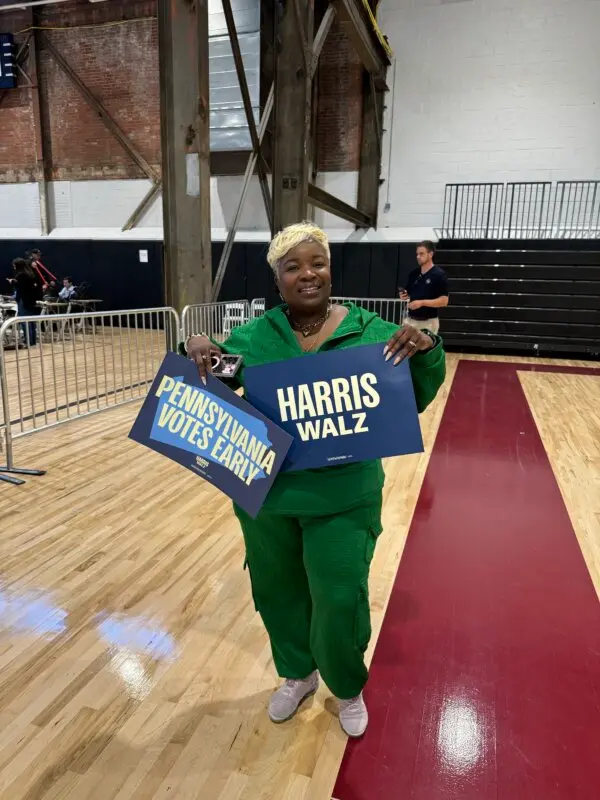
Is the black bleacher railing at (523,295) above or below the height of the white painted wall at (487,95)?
below

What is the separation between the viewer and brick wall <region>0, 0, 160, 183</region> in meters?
11.1

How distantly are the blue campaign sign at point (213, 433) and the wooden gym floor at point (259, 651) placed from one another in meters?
0.82

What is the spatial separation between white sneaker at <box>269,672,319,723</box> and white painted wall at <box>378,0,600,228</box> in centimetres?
992

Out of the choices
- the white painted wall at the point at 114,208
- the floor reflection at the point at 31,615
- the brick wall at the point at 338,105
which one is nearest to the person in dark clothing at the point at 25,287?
the white painted wall at the point at 114,208

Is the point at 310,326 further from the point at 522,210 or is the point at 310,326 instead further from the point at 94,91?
the point at 94,91

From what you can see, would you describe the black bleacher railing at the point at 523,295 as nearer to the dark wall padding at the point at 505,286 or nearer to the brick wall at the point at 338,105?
the dark wall padding at the point at 505,286

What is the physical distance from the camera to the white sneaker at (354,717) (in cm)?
155

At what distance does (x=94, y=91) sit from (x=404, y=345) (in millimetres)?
13299

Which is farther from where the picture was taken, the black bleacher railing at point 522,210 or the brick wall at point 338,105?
the brick wall at point 338,105

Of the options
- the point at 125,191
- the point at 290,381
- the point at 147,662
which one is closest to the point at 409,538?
the point at 147,662

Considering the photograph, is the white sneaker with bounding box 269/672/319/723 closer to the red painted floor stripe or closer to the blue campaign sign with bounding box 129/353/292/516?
the red painted floor stripe

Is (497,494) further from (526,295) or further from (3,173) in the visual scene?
(3,173)

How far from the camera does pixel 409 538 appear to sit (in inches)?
111

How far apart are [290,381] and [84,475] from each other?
2748 millimetres
